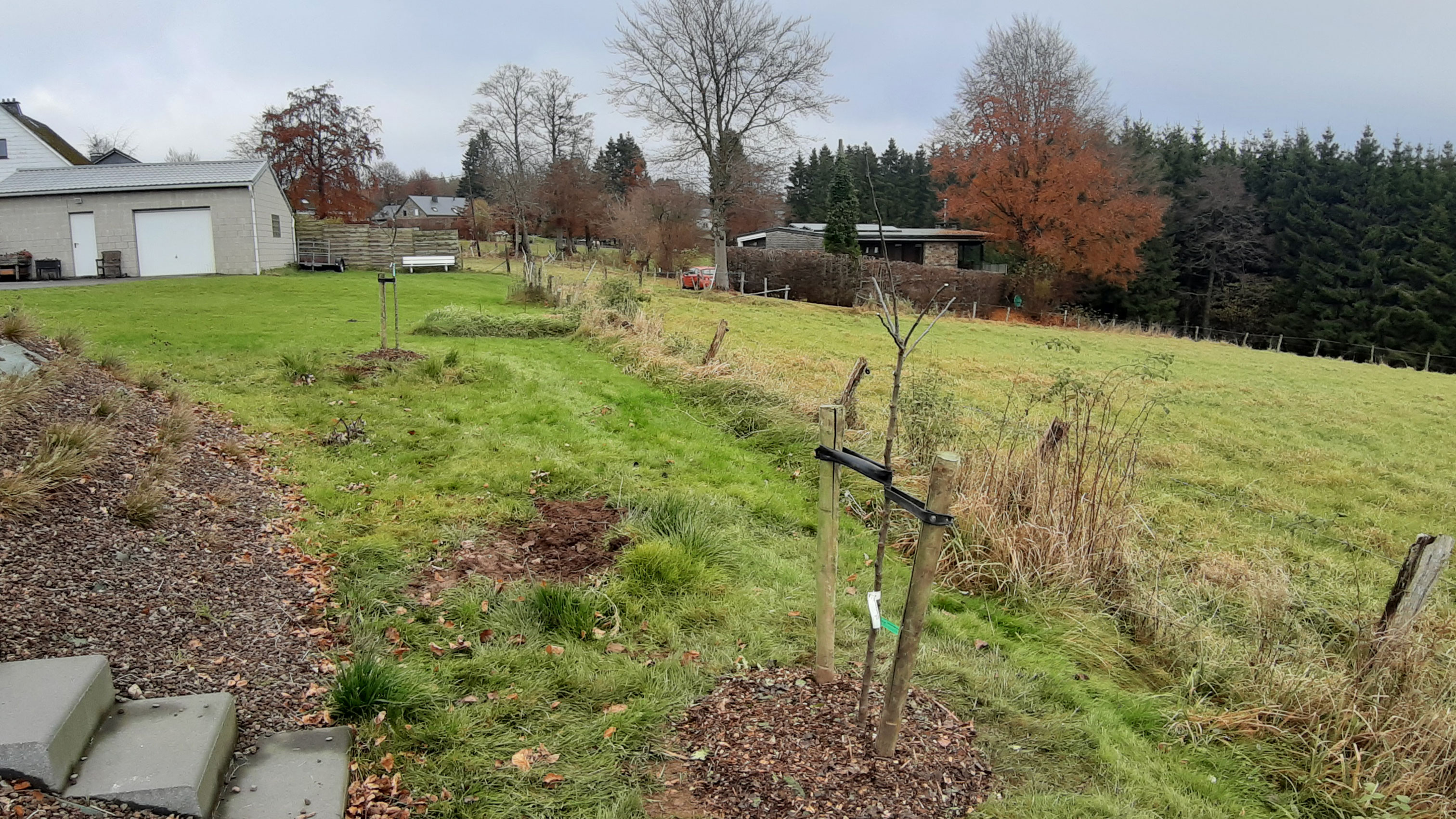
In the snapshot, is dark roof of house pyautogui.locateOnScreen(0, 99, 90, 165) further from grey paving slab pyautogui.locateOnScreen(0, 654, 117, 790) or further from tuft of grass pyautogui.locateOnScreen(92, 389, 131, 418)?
grey paving slab pyautogui.locateOnScreen(0, 654, 117, 790)

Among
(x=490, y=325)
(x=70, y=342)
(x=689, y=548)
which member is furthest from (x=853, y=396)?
(x=490, y=325)

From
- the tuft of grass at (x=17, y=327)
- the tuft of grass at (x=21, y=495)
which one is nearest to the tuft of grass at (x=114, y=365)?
the tuft of grass at (x=17, y=327)

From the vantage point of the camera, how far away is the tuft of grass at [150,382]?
6.34 meters

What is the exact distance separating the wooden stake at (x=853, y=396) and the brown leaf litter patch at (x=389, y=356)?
5.32 meters

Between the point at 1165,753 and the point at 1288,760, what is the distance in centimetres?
49

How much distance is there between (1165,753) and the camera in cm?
332

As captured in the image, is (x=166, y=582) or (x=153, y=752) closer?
(x=153, y=752)

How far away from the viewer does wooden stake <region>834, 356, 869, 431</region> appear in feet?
21.6

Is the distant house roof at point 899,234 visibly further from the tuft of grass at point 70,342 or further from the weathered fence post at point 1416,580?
the weathered fence post at point 1416,580

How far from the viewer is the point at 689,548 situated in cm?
467

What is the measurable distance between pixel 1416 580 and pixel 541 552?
4358 millimetres

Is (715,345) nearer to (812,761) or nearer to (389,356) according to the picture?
(389,356)

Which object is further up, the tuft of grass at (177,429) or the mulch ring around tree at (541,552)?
the tuft of grass at (177,429)

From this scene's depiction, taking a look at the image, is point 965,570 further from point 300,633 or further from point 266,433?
point 266,433
